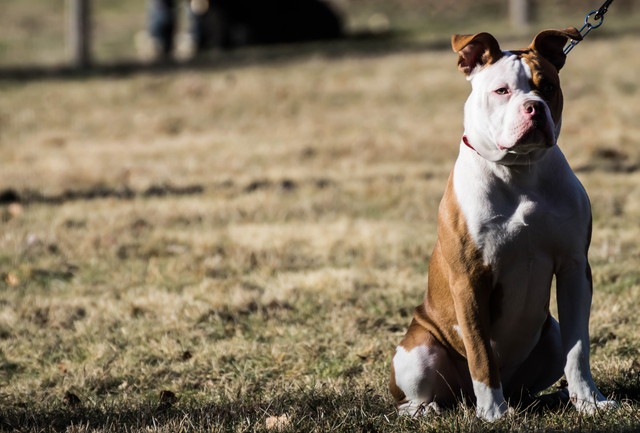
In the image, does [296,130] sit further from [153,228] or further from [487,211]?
[487,211]

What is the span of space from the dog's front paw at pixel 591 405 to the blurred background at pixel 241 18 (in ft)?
36.9

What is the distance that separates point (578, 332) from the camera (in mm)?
3646

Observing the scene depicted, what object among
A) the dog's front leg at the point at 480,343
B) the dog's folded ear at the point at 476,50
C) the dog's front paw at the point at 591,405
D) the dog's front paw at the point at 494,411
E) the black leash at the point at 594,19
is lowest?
the dog's front paw at the point at 494,411

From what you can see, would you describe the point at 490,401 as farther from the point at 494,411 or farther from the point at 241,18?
the point at 241,18

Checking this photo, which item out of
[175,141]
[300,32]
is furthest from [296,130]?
[300,32]

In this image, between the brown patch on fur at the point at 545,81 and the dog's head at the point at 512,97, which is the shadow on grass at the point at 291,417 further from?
the brown patch on fur at the point at 545,81

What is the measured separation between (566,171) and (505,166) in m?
0.24

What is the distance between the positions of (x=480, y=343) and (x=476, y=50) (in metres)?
1.04

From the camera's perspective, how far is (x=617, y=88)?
1155 cm

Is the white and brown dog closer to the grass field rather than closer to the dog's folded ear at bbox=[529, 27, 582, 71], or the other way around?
the dog's folded ear at bbox=[529, 27, 582, 71]

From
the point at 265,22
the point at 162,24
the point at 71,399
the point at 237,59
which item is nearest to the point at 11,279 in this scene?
the point at 71,399

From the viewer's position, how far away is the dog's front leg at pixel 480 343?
358 centimetres

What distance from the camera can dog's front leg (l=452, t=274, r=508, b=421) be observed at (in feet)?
11.7

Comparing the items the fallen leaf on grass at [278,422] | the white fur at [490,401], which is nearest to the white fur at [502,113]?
the white fur at [490,401]
